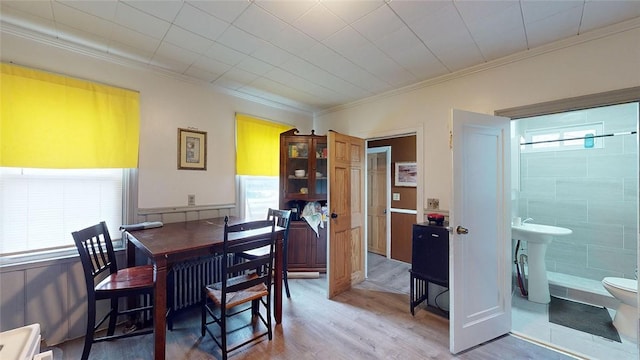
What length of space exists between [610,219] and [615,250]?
366 mm

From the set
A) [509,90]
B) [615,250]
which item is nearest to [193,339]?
[509,90]

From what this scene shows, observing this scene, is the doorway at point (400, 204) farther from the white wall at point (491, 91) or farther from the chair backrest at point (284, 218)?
the chair backrest at point (284, 218)

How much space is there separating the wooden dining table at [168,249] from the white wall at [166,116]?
0.47 meters

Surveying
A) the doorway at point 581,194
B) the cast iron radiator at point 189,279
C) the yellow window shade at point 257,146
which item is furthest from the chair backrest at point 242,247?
the doorway at point 581,194

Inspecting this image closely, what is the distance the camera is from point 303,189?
12.4ft

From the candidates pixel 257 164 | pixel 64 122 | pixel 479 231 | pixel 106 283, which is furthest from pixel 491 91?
pixel 64 122

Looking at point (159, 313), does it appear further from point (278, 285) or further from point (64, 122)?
point (64, 122)

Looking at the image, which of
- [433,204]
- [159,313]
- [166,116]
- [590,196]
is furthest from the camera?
[590,196]

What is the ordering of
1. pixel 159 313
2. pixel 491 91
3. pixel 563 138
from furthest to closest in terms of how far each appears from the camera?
pixel 563 138, pixel 491 91, pixel 159 313

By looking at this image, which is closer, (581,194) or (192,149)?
(192,149)

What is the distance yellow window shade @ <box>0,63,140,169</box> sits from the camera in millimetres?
1903

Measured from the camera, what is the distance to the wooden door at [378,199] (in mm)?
4734

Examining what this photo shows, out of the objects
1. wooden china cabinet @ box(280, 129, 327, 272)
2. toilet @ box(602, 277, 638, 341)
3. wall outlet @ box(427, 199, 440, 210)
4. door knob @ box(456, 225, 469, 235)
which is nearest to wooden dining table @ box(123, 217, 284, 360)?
wooden china cabinet @ box(280, 129, 327, 272)

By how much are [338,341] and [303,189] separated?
211 cm
